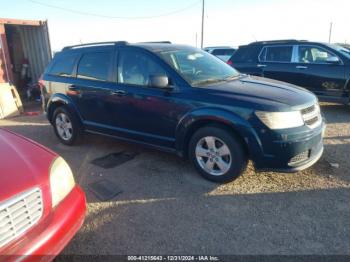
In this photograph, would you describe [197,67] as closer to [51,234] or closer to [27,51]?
[51,234]

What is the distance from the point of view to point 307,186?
3568 millimetres

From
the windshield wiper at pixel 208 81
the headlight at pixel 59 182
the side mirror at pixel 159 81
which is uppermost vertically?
the side mirror at pixel 159 81

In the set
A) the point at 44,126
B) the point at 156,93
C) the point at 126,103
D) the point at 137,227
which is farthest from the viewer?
the point at 44,126

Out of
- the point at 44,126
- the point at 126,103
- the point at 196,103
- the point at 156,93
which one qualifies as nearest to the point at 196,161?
the point at 196,103

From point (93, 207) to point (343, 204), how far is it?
276 cm

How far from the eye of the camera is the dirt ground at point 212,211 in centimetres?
260

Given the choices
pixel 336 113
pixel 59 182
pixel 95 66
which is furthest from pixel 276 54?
pixel 59 182

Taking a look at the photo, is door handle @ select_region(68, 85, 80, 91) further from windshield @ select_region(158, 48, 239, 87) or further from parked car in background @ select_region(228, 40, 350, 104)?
parked car in background @ select_region(228, 40, 350, 104)

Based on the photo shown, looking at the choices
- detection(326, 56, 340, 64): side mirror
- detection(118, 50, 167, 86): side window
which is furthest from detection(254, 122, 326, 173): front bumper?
→ detection(326, 56, 340, 64): side mirror

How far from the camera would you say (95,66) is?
15.4 feet

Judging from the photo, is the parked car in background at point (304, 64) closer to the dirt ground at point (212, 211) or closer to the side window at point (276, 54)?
the side window at point (276, 54)

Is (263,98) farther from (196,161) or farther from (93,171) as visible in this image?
(93,171)

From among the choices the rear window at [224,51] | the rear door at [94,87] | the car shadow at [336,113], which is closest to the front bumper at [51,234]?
the rear door at [94,87]

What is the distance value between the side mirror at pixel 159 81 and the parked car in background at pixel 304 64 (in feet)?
16.0
